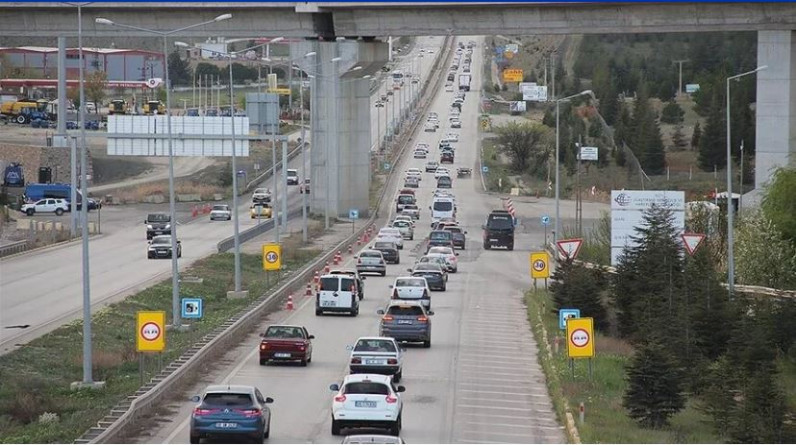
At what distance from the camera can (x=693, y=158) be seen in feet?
439

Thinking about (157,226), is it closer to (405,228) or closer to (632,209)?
(405,228)

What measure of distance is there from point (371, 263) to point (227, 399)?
41851 mm

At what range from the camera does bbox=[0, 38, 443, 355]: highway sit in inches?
1978

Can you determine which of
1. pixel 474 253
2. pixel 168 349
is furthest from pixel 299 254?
pixel 168 349

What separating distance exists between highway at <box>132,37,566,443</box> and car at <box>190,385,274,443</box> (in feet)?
4.12

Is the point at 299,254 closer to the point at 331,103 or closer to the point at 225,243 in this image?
the point at 225,243

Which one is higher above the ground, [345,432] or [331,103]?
[331,103]

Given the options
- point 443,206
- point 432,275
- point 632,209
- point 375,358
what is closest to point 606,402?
point 375,358

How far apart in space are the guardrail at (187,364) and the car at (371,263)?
3.01 meters

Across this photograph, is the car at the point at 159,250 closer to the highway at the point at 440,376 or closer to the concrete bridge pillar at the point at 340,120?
the highway at the point at 440,376

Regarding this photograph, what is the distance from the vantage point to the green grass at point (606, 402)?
30016 millimetres

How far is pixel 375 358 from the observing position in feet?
121

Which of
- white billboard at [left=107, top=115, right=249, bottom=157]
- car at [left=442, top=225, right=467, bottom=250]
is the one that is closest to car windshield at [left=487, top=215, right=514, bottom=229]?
car at [left=442, top=225, right=467, bottom=250]

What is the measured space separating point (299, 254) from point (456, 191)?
5558cm
